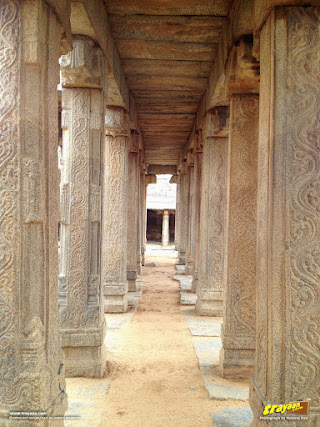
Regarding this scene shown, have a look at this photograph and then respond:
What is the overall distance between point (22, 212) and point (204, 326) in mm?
5286

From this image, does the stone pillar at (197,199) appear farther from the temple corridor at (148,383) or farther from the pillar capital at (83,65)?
the pillar capital at (83,65)

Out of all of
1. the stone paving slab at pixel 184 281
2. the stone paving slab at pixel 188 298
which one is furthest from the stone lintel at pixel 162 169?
the stone paving slab at pixel 188 298

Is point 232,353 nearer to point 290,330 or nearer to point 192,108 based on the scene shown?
point 290,330

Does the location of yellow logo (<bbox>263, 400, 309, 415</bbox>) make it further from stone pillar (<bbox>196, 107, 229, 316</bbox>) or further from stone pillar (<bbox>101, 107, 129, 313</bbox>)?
stone pillar (<bbox>101, 107, 129, 313</bbox>)

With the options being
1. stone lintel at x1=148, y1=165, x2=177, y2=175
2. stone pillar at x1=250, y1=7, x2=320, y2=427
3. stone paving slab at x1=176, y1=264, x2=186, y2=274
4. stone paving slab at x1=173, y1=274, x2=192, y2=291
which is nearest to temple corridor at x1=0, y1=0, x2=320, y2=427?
stone pillar at x1=250, y1=7, x2=320, y2=427

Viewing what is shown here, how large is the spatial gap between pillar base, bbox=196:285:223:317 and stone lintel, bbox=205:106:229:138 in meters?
3.16

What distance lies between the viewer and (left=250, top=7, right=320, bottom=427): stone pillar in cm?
273

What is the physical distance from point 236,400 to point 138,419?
1.16 meters

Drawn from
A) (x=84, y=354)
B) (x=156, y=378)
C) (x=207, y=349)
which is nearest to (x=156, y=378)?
(x=156, y=378)

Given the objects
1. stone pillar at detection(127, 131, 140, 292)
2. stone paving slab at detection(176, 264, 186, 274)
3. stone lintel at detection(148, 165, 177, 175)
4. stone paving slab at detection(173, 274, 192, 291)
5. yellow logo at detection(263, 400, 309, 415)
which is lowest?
stone paving slab at detection(176, 264, 186, 274)

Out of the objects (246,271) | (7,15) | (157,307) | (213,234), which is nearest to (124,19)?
(7,15)

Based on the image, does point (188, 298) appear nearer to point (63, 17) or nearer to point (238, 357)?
point (238, 357)

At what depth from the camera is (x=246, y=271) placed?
15.6ft

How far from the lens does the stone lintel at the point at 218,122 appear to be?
7.02m
